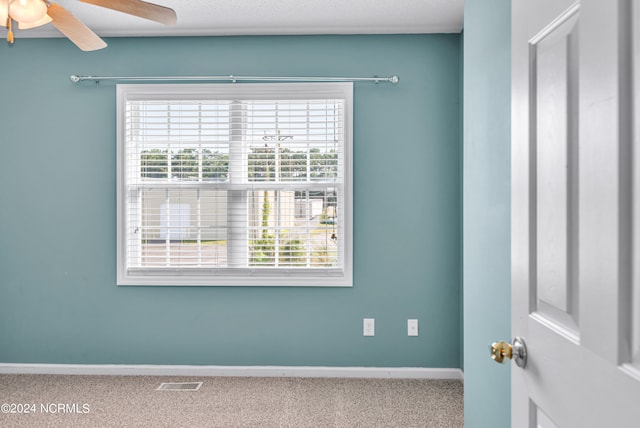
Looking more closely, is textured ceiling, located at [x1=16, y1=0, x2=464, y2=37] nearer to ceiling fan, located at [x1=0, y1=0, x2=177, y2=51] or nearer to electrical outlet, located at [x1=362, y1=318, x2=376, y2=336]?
ceiling fan, located at [x1=0, y1=0, x2=177, y2=51]

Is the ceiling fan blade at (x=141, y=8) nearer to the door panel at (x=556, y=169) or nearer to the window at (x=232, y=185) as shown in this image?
the window at (x=232, y=185)

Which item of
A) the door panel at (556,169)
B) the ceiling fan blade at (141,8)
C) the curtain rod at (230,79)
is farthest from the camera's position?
the curtain rod at (230,79)

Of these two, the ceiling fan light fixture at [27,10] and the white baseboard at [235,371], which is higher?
the ceiling fan light fixture at [27,10]

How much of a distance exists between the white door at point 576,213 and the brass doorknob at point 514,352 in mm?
25

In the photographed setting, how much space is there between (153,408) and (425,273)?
2009 millimetres

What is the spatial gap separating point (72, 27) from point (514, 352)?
81.7 inches

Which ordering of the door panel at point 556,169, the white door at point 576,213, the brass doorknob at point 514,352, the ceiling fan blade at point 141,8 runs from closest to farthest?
the white door at point 576,213 < the door panel at point 556,169 < the brass doorknob at point 514,352 < the ceiling fan blade at point 141,8

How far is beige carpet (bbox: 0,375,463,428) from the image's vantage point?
268cm

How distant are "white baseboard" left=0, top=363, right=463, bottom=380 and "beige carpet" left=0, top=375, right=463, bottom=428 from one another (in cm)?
6

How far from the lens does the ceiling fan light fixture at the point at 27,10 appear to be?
5.32 ft

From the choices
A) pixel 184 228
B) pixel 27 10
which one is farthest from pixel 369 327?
pixel 27 10

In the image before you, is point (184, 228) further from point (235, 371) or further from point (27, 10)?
point (27, 10)

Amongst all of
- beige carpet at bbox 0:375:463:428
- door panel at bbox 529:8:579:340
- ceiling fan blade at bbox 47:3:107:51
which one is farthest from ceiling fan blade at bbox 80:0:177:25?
beige carpet at bbox 0:375:463:428

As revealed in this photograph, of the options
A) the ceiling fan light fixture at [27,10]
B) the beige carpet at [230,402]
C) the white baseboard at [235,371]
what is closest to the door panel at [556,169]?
the ceiling fan light fixture at [27,10]
